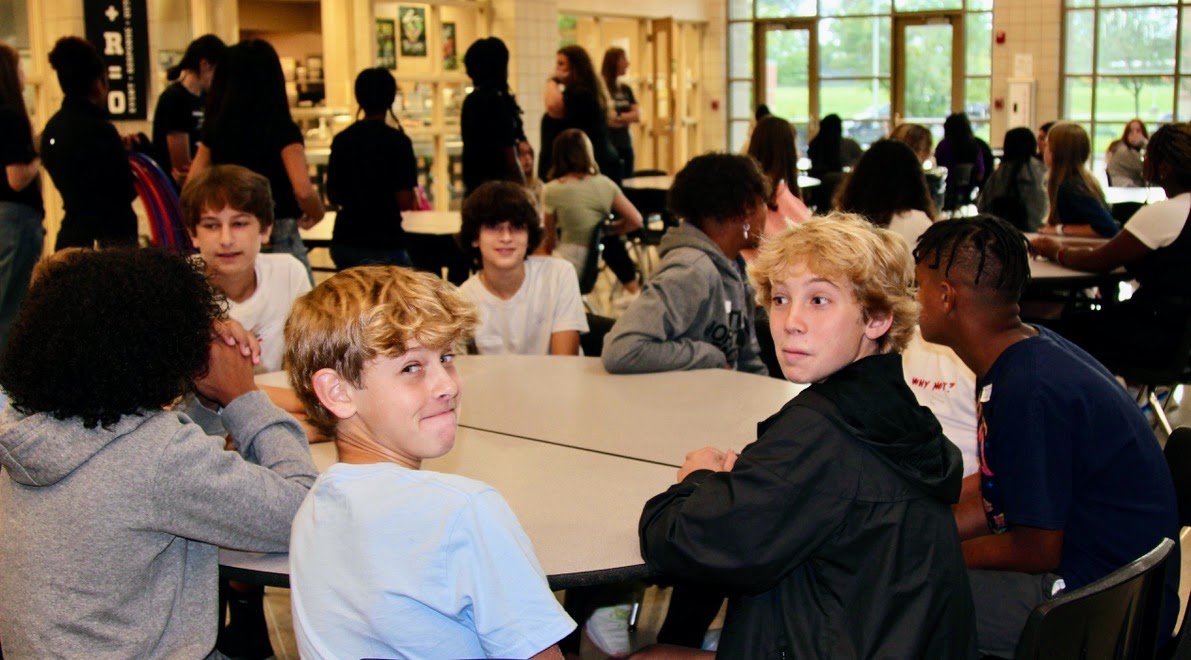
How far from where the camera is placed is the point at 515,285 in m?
3.78

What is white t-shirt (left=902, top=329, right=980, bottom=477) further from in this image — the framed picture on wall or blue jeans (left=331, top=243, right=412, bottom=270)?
the framed picture on wall

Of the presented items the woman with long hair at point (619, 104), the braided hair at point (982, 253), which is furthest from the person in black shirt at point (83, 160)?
the woman with long hair at point (619, 104)

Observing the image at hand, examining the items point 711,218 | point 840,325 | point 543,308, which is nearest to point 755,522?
point 840,325

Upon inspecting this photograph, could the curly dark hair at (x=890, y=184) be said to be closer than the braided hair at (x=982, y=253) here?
No

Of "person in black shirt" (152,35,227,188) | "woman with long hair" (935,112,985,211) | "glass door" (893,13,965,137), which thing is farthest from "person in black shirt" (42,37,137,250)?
"glass door" (893,13,965,137)

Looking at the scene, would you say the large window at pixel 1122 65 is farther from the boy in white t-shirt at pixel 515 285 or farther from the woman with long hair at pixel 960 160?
the boy in white t-shirt at pixel 515 285

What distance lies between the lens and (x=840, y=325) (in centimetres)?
188

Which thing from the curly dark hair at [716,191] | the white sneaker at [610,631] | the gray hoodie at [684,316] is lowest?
the white sneaker at [610,631]

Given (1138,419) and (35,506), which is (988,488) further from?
(35,506)

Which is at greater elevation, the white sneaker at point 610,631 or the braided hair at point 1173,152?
the braided hair at point 1173,152

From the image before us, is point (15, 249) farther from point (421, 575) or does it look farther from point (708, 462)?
point (421, 575)

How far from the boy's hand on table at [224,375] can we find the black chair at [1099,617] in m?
1.38

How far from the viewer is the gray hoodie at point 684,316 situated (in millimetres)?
3188

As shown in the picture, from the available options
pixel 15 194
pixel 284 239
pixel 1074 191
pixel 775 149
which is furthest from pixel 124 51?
pixel 1074 191
